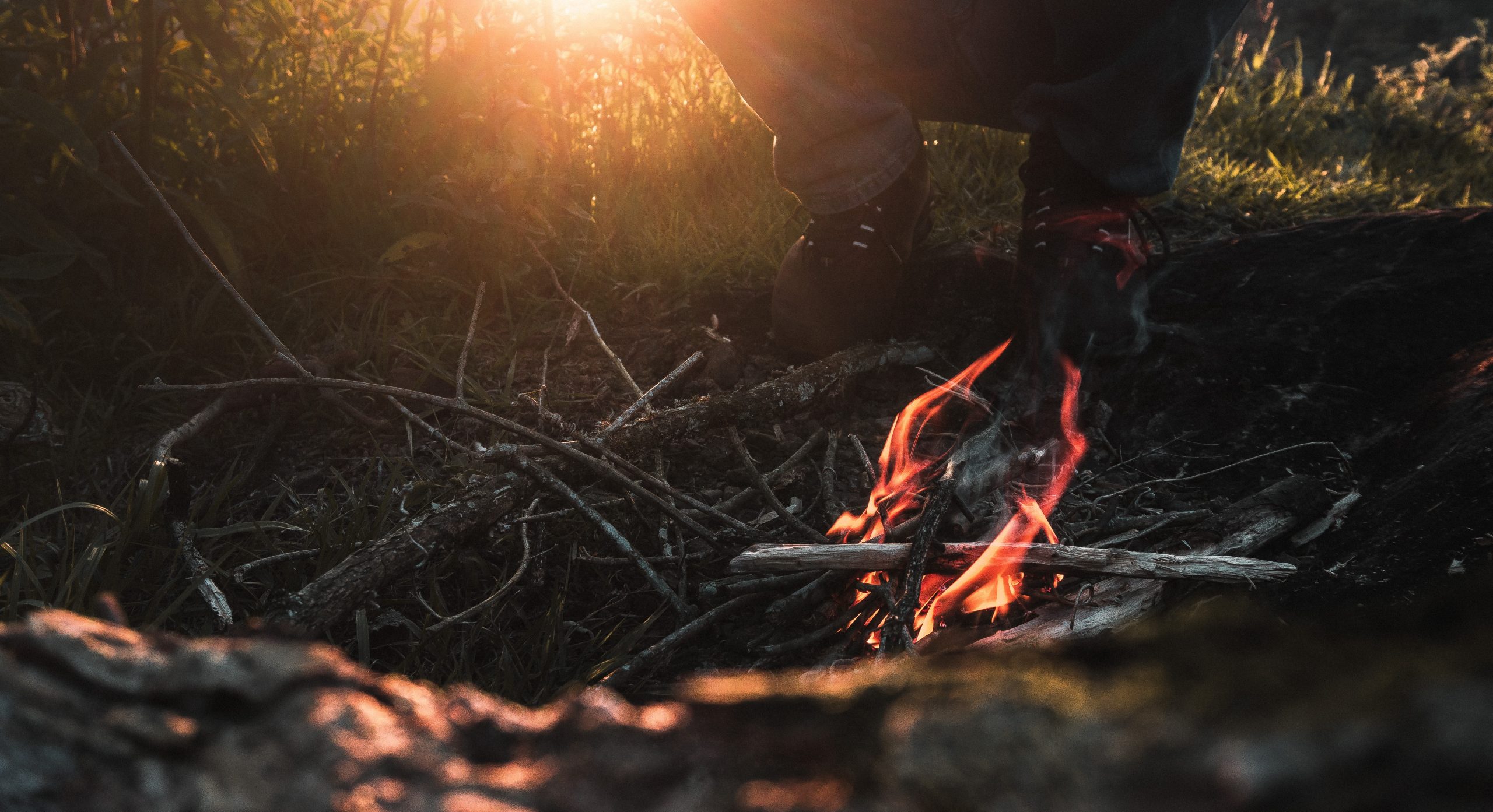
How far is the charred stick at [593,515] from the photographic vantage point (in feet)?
5.48

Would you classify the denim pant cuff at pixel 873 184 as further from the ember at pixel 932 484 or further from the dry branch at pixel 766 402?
the ember at pixel 932 484

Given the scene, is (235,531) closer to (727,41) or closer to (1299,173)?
(727,41)

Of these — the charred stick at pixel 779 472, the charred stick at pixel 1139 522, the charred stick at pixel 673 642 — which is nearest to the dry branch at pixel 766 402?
the charred stick at pixel 779 472

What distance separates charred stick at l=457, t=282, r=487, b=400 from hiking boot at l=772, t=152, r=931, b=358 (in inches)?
34.6

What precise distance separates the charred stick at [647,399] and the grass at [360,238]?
9.2 inches

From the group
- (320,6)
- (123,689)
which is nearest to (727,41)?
(320,6)

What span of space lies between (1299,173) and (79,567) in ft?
15.5

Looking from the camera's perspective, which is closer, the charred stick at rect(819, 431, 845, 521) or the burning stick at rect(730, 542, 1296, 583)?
the burning stick at rect(730, 542, 1296, 583)

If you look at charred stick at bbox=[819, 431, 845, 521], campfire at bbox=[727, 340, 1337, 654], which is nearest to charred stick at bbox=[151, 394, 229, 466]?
campfire at bbox=[727, 340, 1337, 654]

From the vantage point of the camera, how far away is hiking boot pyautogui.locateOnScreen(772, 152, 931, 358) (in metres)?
2.47

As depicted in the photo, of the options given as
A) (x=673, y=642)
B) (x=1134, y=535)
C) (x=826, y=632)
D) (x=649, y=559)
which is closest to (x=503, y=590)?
(x=649, y=559)

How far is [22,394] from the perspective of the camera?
7.35ft

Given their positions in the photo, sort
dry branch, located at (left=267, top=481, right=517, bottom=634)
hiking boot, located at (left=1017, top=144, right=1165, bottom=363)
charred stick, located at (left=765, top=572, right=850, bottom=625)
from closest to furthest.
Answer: dry branch, located at (left=267, top=481, right=517, bottom=634) → charred stick, located at (left=765, top=572, right=850, bottom=625) → hiking boot, located at (left=1017, top=144, right=1165, bottom=363)

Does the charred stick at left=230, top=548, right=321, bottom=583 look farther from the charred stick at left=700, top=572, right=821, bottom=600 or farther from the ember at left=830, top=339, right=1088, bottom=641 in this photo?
the ember at left=830, top=339, right=1088, bottom=641
